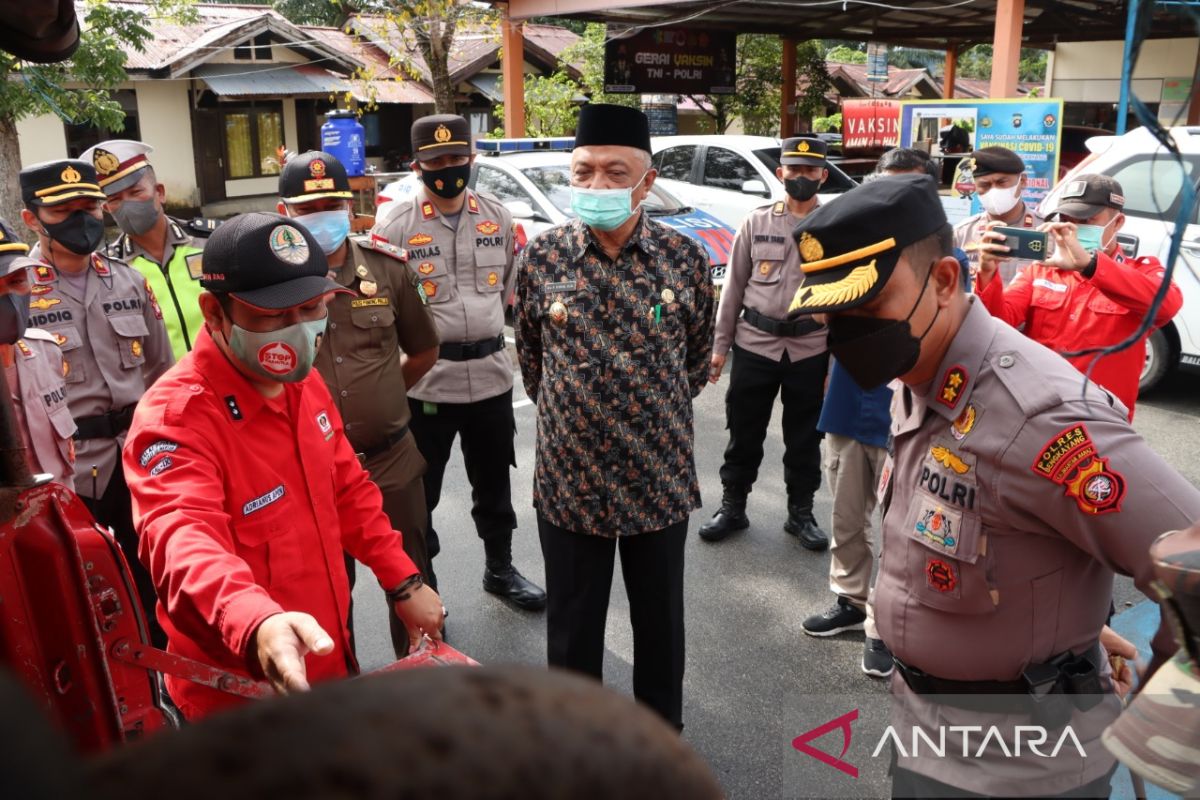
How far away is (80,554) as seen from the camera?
1531mm

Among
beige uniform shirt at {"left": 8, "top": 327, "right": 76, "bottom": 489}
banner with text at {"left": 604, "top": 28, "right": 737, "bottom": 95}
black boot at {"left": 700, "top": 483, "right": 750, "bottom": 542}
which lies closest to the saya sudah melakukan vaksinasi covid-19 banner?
black boot at {"left": 700, "top": 483, "right": 750, "bottom": 542}

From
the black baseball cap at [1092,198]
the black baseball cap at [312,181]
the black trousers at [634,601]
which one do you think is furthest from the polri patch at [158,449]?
the black baseball cap at [1092,198]

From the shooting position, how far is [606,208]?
3123 mm

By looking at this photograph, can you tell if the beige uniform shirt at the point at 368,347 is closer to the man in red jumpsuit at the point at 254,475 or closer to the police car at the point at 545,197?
the man in red jumpsuit at the point at 254,475

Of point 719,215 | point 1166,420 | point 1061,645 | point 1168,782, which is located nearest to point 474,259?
point 1061,645

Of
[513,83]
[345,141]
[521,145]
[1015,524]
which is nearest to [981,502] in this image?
[1015,524]

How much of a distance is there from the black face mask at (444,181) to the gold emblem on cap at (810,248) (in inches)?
114

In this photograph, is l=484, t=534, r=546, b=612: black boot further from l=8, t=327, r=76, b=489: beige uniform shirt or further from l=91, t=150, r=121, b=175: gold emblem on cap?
l=91, t=150, r=121, b=175: gold emblem on cap

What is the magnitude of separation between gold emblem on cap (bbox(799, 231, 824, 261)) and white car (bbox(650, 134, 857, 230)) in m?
8.51

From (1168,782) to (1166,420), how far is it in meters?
6.86

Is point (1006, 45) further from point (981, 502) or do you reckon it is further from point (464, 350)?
point (981, 502)

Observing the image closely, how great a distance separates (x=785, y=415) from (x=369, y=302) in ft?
7.86

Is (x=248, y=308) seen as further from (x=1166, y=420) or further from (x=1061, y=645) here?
(x=1166, y=420)

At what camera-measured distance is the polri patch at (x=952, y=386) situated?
69.2 inches
